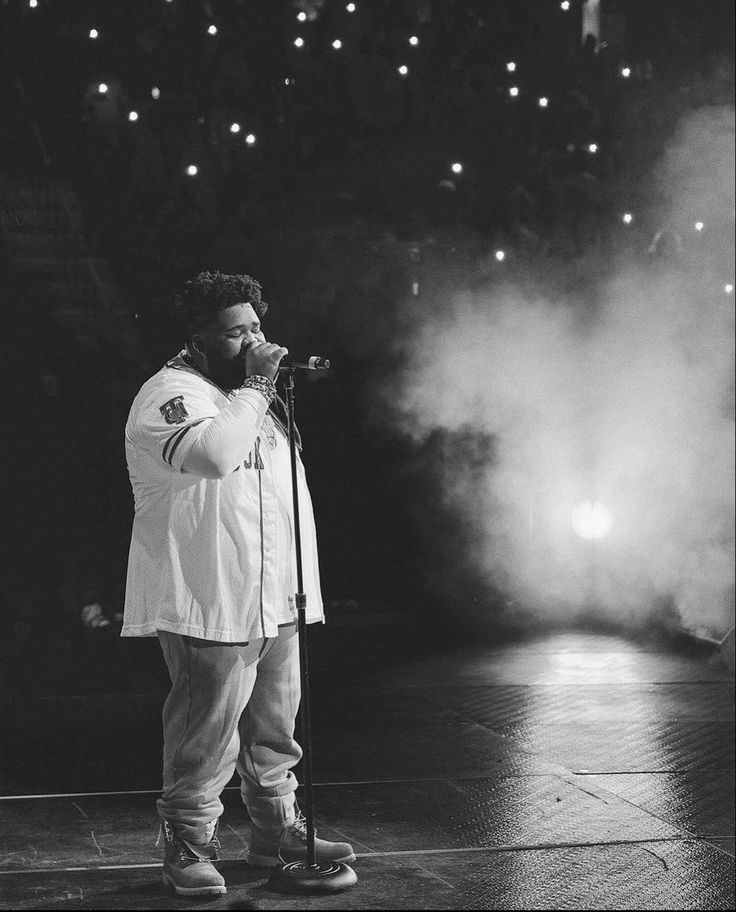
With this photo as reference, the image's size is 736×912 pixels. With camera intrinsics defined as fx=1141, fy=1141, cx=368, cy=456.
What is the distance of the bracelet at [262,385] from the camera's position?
3094mm

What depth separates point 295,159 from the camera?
332 inches

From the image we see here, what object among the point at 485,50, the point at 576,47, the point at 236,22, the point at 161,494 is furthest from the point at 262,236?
the point at 161,494

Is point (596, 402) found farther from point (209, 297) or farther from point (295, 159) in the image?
point (209, 297)

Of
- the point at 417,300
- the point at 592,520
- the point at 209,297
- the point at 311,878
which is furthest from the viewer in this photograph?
the point at 592,520

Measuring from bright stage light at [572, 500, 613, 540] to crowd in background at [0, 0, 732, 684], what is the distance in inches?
71.8

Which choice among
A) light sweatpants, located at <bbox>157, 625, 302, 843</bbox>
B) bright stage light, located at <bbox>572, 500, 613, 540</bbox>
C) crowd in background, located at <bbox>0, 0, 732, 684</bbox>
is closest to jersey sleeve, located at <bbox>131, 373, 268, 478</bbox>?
light sweatpants, located at <bbox>157, 625, 302, 843</bbox>

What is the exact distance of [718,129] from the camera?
8.38 m

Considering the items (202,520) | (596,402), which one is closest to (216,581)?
(202,520)

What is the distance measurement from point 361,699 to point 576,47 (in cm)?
537

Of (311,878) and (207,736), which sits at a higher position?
(207,736)

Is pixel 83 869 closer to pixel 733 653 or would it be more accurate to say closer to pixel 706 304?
pixel 733 653

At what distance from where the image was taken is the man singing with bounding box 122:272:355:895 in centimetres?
305

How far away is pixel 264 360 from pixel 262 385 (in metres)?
0.08

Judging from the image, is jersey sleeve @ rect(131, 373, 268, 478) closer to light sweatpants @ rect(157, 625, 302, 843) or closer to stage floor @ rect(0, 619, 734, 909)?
light sweatpants @ rect(157, 625, 302, 843)
